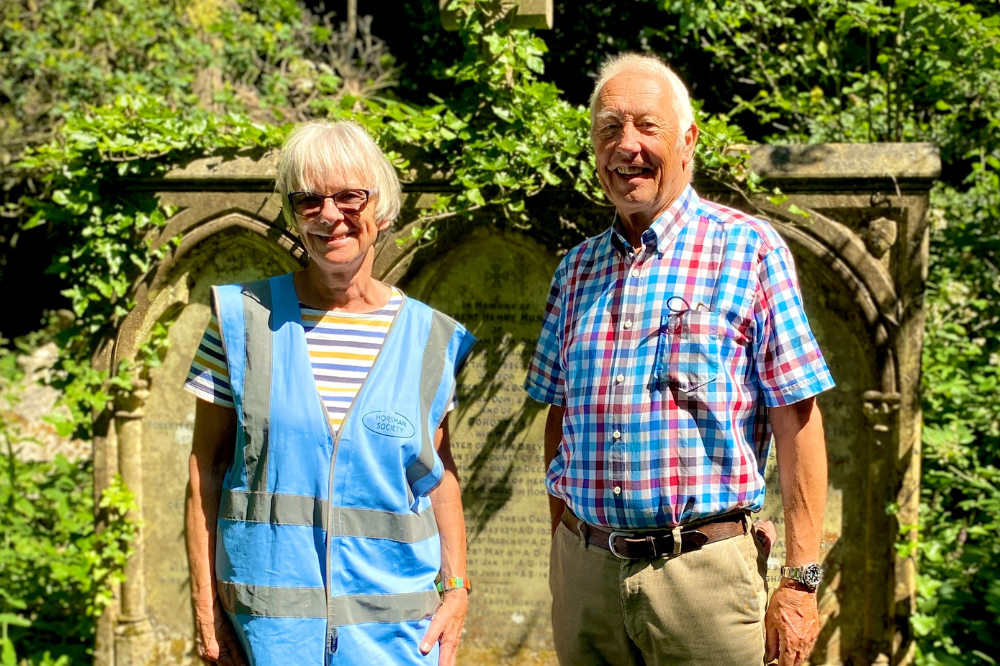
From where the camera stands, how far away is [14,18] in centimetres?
732

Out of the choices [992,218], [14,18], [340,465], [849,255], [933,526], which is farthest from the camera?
[14,18]

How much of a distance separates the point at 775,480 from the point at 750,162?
4.17 feet

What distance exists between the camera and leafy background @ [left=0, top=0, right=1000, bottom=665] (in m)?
3.60

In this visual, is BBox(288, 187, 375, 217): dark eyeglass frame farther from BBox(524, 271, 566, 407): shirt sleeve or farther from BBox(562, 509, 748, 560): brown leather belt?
BBox(562, 509, 748, 560): brown leather belt

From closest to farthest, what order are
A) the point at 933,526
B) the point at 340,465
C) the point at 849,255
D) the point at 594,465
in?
the point at 340,465 < the point at 594,465 < the point at 849,255 < the point at 933,526

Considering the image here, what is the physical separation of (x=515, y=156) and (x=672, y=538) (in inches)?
74.5

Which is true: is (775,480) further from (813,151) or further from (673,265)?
(673,265)

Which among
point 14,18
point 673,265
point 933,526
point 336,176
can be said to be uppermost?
point 14,18

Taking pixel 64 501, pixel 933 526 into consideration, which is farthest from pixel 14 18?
pixel 933 526

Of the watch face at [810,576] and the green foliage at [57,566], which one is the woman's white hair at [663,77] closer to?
the watch face at [810,576]

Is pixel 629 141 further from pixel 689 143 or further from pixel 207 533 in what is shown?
pixel 207 533

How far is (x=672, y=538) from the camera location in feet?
6.78

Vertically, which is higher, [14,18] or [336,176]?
[14,18]

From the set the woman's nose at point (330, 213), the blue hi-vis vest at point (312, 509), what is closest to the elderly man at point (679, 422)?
the blue hi-vis vest at point (312, 509)
